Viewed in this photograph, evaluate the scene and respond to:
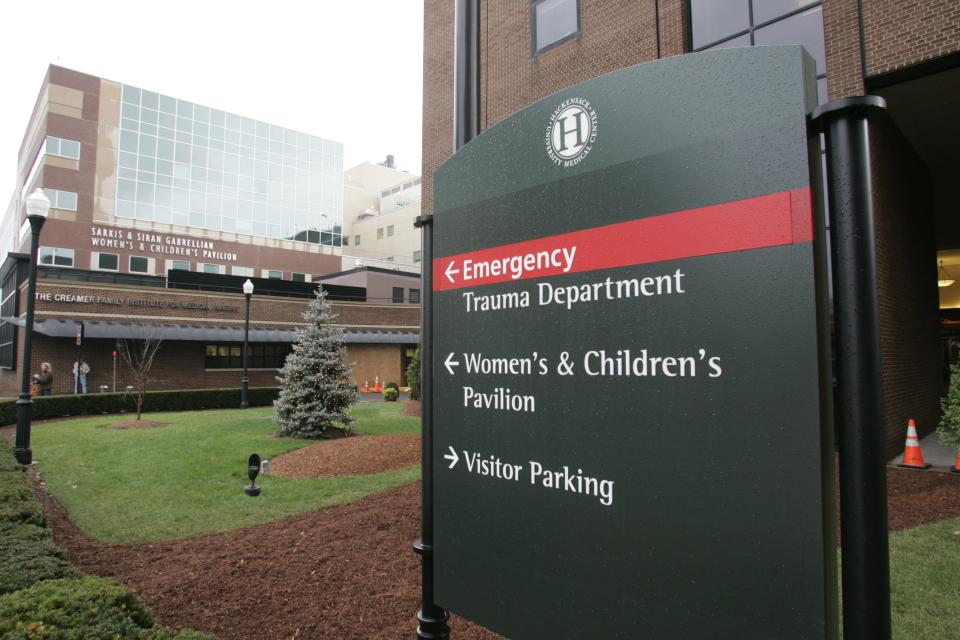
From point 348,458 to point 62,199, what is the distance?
4425cm

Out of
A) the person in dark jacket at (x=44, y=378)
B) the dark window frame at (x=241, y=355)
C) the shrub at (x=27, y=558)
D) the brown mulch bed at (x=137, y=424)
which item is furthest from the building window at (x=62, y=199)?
the shrub at (x=27, y=558)

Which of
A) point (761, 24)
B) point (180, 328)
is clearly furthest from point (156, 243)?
point (761, 24)

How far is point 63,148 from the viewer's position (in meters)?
42.1

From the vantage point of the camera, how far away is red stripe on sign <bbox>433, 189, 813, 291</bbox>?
4.38 feet

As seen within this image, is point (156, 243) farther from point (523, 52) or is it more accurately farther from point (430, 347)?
point (430, 347)

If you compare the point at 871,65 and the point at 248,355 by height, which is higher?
the point at 871,65

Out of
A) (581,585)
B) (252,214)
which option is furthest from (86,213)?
(581,585)

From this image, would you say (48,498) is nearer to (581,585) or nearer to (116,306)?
(581,585)

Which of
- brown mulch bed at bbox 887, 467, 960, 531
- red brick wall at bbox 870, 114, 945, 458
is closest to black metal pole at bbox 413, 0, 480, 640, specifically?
brown mulch bed at bbox 887, 467, 960, 531

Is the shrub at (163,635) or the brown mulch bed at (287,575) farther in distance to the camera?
the brown mulch bed at (287,575)

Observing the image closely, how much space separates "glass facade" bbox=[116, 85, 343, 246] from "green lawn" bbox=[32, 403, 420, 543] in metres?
39.2

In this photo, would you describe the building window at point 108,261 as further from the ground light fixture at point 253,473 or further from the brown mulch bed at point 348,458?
the ground light fixture at point 253,473

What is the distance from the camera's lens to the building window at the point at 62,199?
4147 cm

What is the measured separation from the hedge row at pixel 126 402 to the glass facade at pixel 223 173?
3189 centimetres
